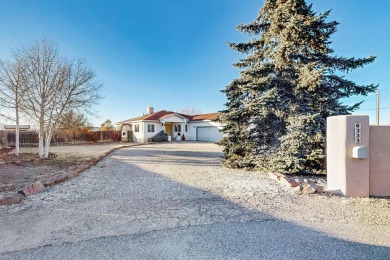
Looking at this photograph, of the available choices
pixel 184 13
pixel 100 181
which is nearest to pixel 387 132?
pixel 100 181

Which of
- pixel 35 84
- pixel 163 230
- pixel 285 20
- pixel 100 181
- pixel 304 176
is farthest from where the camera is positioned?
pixel 35 84

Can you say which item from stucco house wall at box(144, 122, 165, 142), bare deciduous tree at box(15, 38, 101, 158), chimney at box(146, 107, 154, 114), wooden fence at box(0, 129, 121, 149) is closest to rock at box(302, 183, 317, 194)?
bare deciduous tree at box(15, 38, 101, 158)

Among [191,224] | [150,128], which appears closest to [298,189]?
[191,224]

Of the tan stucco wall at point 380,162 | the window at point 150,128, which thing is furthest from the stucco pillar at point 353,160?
the window at point 150,128

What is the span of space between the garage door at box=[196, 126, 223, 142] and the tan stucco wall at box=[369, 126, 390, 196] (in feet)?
68.0

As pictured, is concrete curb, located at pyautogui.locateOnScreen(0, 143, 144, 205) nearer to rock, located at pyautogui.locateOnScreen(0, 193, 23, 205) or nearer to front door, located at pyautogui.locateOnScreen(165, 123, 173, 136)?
rock, located at pyautogui.locateOnScreen(0, 193, 23, 205)

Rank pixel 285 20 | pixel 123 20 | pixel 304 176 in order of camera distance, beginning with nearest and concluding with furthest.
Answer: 1. pixel 304 176
2. pixel 285 20
3. pixel 123 20

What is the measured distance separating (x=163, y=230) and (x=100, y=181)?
4.18 metres

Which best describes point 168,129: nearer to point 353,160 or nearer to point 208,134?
point 208,134

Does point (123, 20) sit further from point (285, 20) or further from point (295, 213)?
point (295, 213)

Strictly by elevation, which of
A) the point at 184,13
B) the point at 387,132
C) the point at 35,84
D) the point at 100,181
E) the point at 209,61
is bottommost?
the point at 100,181

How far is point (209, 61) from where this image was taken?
1770 cm

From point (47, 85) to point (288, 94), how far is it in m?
12.4

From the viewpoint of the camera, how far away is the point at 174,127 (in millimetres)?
29984
